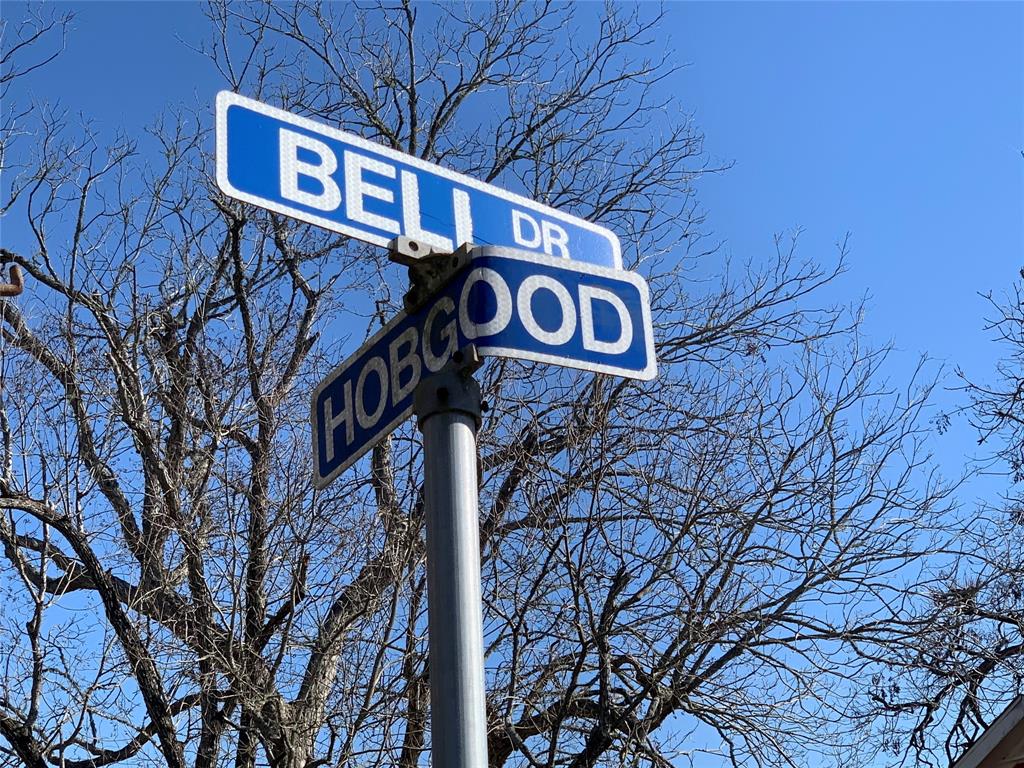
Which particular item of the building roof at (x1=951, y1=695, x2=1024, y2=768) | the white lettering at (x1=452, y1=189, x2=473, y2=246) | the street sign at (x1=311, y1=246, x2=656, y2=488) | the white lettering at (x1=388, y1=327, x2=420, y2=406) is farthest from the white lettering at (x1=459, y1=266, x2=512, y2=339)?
the building roof at (x1=951, y1=695, x2=1024, y2=768)

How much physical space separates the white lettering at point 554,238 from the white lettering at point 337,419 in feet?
2.07

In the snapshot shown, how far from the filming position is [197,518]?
925 centimetres

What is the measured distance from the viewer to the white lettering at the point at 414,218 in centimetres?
277

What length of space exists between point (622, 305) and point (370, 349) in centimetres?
60

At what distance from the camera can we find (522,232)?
3008 millimetres

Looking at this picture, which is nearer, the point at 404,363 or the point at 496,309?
the point at 496,309

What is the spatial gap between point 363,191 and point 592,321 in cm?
62

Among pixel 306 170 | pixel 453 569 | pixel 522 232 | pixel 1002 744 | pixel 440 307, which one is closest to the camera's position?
pixel 453 569

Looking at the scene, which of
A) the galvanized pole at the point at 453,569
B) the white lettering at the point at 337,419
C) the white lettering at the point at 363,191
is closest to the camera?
the galvanized pole at the point at 453,569

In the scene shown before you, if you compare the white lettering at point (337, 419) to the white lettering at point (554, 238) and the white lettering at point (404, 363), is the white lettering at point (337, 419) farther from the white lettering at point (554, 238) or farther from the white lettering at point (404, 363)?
the white lettering at point (554, 238)

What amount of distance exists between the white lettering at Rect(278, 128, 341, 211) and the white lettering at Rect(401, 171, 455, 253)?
0.16 m

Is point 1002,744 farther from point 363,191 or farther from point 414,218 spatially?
point 363,191

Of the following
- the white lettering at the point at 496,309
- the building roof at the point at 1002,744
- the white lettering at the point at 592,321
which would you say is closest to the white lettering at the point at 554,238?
the white lettering at the point at 592,321

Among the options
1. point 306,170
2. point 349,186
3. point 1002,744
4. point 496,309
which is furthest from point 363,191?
point 1002,744
